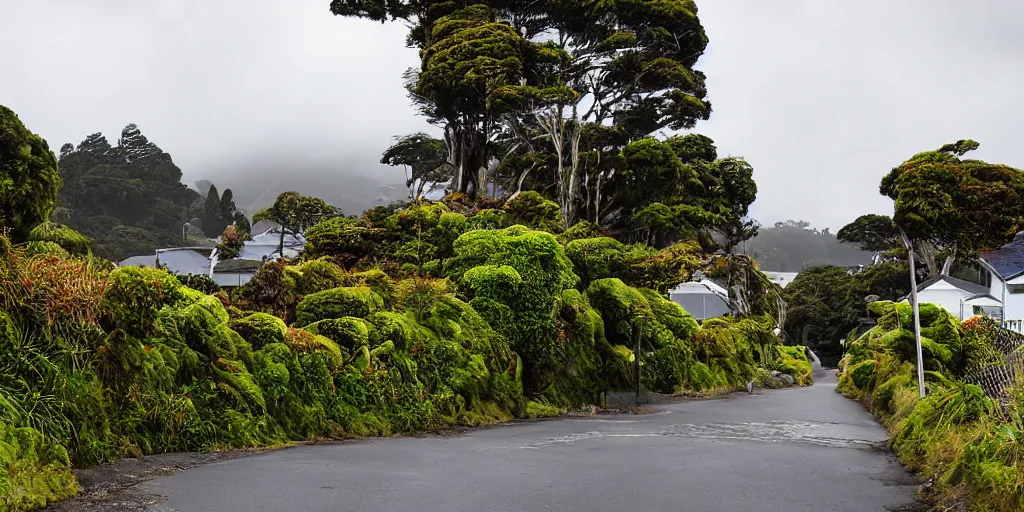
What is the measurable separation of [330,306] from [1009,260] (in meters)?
37.1

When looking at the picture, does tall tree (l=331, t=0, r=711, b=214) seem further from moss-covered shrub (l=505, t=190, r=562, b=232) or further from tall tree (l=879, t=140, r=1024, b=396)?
tall tree (l=879, t=140, r=1024, b=396)

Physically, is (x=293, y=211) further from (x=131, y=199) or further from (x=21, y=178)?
(x=131, y=199)

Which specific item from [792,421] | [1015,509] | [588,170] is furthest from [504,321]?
[588,170]

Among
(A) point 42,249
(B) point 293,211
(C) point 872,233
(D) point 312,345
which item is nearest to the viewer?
(A) point 42,249

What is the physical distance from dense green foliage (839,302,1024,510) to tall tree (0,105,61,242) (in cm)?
1292

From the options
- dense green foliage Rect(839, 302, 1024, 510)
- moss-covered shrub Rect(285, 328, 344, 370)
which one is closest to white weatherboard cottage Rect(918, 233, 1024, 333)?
dense green foliage Rect(839, 302, 1024, 510)

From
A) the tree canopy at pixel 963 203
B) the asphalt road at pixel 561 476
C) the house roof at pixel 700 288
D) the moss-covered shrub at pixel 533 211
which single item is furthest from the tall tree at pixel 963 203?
the house roof at pixel 700 288

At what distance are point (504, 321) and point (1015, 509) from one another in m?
12.3

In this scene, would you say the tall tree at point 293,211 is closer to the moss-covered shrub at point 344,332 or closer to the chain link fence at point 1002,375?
the moss-covered shrub at point 344,332

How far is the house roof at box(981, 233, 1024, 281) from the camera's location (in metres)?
38.1

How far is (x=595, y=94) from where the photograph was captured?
149ft

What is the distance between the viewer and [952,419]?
32.0 feet

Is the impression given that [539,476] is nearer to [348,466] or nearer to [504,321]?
[348,466]

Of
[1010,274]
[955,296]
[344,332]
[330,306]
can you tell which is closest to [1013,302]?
[1010,274]
